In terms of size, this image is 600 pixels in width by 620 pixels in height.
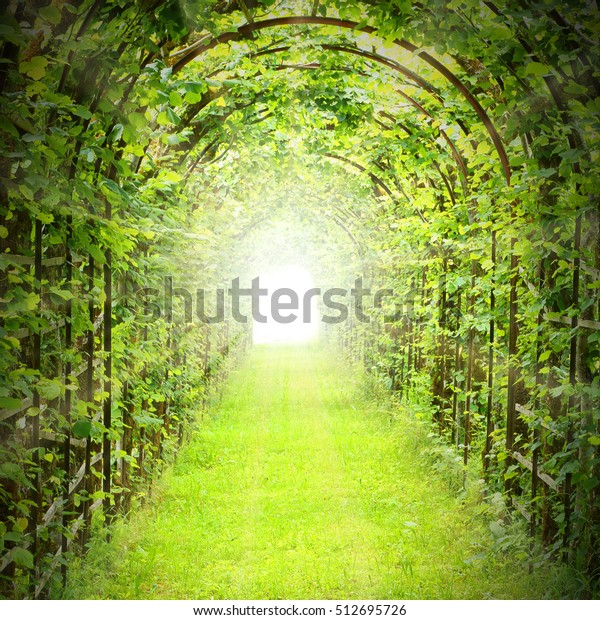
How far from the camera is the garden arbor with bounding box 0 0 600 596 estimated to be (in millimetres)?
2809

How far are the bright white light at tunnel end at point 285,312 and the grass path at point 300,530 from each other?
17604 mm

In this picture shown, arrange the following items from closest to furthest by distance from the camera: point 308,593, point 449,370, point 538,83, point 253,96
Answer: point 538,83 → point 308,593 → point 253,96 → point 449,370

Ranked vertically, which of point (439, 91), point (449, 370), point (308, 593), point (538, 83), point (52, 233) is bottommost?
point (308, 593)

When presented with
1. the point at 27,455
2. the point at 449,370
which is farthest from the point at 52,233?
the point at 449,370

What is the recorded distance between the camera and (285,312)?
36.2 meters

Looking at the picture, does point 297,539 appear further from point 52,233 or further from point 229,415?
point 229,415

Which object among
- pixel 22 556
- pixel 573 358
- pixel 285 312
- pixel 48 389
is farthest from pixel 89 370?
pixel 285 312

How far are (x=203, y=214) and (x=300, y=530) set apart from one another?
4.10 meters

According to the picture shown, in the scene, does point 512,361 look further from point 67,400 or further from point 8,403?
point 8,403

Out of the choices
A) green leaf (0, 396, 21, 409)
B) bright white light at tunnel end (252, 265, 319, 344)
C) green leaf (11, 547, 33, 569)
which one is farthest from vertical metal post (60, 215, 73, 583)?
bright white light at tunnel end (252, 265, 319, 344)

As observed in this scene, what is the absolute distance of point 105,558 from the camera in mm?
4059

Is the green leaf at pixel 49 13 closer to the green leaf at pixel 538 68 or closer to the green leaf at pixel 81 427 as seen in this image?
the green leaf at pixel 81 427

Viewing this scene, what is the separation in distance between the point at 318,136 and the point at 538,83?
4868 mm

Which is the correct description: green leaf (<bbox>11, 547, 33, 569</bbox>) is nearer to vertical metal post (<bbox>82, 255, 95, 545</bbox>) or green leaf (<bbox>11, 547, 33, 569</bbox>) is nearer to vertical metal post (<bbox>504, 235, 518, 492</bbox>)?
vertical metal post (<bbox>82, 255, 95, 545</bbox>)
